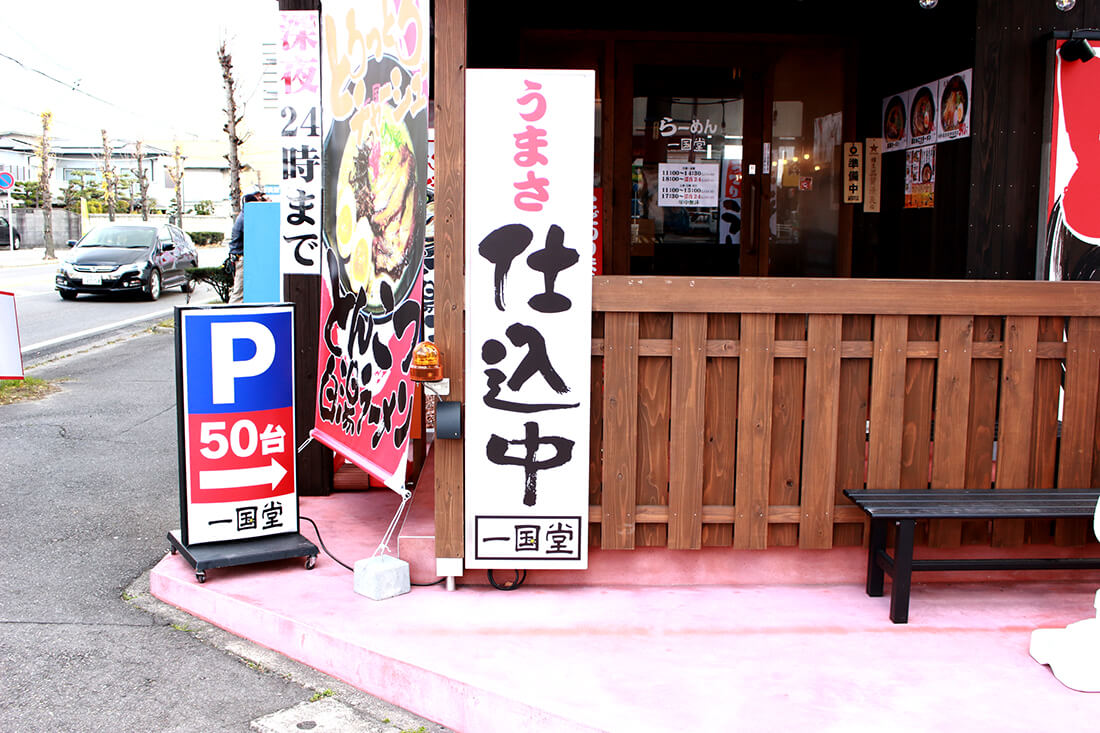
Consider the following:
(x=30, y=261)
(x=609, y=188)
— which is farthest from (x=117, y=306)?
(x=30, y=261)

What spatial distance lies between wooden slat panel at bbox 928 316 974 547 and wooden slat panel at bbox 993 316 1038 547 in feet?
0.58

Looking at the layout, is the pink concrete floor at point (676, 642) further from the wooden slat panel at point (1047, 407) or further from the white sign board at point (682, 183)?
the white sign board at point (682, 183)

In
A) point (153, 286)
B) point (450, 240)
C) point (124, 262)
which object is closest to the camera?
point (450, 240)

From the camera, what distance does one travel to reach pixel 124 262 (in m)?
19.5

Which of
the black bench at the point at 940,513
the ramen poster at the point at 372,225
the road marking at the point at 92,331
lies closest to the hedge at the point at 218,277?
the road marking at the point at 92,331

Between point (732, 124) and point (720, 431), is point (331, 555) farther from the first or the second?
point (732, 124)

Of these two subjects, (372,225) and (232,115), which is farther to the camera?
(232,115)

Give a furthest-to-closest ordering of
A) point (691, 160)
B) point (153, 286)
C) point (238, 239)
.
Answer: point (153, 286), point (238, 239), point (691, 160)

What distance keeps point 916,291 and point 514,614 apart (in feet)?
7.65

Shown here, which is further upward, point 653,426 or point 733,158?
point 733,158

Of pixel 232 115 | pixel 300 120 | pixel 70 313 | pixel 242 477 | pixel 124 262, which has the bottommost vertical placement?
pixel 70 313

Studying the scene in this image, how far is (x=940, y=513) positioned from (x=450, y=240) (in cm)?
242

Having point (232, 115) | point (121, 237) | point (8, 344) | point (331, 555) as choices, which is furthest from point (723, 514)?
point (121, 237)

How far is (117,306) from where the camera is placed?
18984mm
